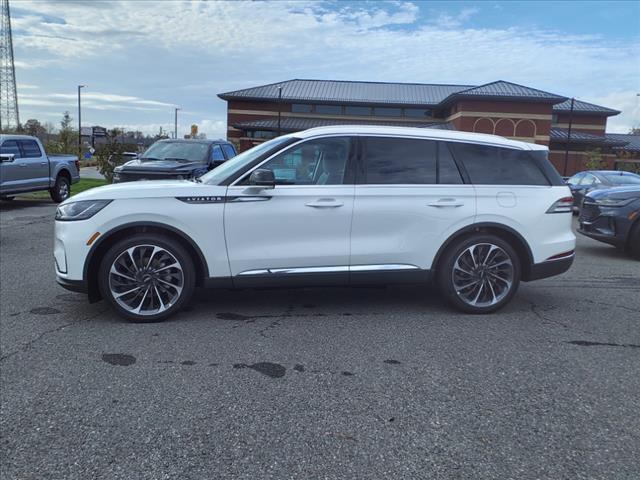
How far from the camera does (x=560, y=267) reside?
5602mm

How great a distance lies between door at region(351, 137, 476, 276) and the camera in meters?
5.18

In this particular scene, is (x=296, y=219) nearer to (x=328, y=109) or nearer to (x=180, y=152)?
(x=180, y=152)

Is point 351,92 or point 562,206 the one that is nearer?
point 562,206

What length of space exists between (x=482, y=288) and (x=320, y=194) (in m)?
1.86

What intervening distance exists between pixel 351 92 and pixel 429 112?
8.40m

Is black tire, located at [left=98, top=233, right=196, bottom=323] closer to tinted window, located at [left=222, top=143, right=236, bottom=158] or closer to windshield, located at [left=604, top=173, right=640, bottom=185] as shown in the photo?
tinted window, located at [left=222, top=143, right=236, bottom=158]

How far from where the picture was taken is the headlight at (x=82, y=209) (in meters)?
4.89

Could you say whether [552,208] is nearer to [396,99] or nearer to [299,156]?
[299,156]

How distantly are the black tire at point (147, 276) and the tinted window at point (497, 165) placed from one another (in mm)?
2879

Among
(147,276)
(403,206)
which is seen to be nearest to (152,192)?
(147,276)

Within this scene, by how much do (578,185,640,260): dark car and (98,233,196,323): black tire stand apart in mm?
7258

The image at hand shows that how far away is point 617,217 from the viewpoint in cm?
900

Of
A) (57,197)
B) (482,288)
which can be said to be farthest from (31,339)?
(57,197)

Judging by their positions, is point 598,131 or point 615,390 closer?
point 615,390
